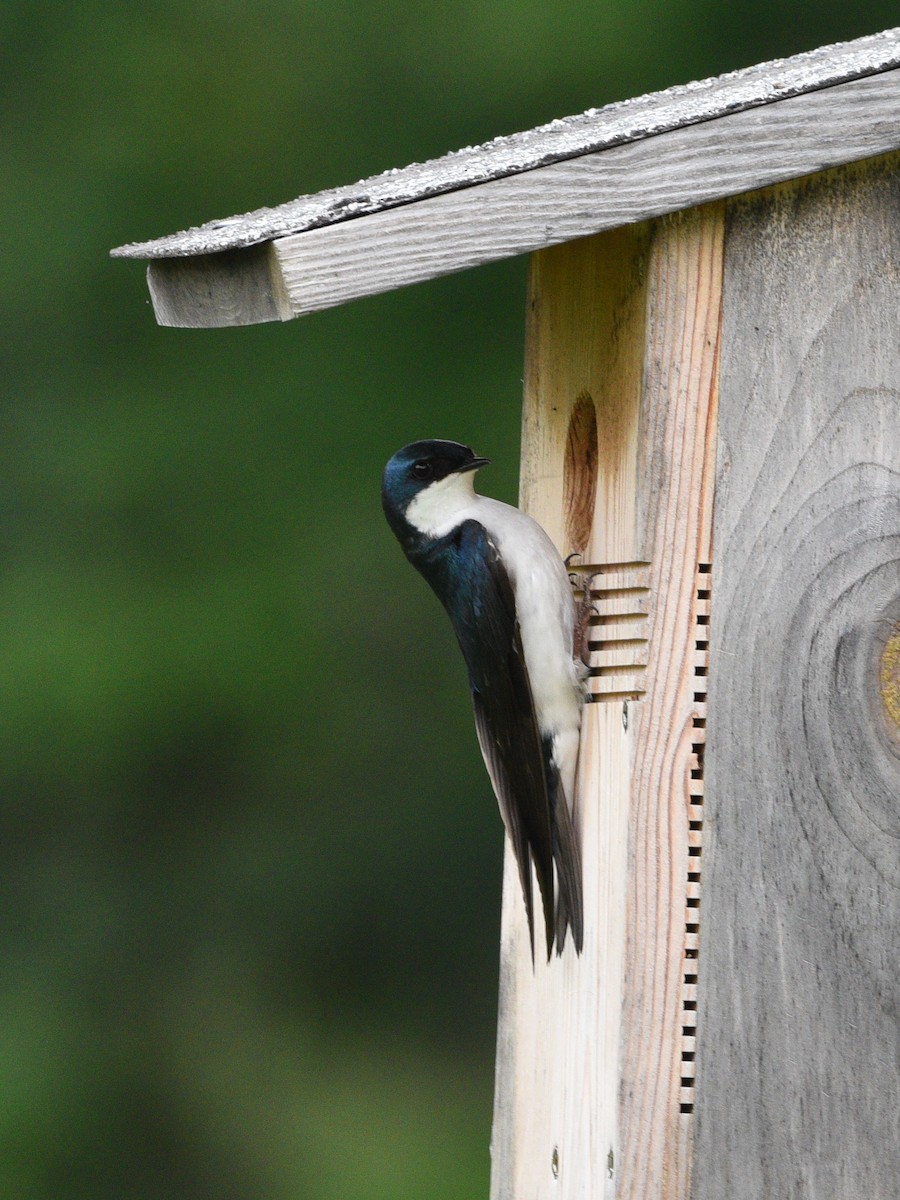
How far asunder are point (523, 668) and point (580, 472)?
0.91 ft

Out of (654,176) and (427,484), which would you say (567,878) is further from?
(654,176)

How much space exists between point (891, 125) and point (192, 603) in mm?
4417

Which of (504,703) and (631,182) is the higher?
(631,182)

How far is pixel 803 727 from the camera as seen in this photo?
206 centimetres

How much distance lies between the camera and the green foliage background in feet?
20.0

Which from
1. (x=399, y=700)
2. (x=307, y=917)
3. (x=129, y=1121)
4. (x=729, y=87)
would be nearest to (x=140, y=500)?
(x=399, y=700)

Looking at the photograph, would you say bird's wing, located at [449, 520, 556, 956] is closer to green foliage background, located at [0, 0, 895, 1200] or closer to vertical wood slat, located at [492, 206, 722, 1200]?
vertical wood slat, located at [492, 206, 722, 1200]

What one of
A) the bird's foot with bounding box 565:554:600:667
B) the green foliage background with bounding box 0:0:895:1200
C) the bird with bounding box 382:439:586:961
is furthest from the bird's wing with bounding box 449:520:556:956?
the green foliage background with bounding box 0:0:895:1200

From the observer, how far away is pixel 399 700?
6801 millimetres

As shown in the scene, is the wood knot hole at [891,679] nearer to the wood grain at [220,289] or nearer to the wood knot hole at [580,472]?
the wood knot hole at [580,472]

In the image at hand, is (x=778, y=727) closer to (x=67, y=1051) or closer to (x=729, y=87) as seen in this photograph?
(x=729, y=87)

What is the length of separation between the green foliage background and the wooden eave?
3.92 metres

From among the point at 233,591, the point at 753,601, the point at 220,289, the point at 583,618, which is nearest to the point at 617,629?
the point at 583,618

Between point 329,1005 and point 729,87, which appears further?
point 329,1005
